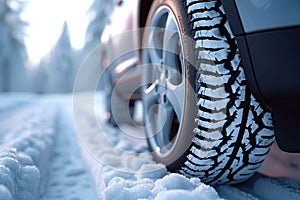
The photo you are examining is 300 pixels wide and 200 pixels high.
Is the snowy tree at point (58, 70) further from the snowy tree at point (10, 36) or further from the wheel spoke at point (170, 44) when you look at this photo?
the wheel spoke at point (170, 44)

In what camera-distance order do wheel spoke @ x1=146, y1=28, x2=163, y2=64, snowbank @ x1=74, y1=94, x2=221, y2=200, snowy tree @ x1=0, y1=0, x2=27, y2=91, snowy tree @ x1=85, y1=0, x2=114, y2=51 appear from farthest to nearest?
snowy tree @ x1=0, y1=0, x2=27, y2=91 → snowy tree @ x1=85, y1=0, x2=114, y2=51 → wheel spoke @ x1=146, y1=28, x2=163, y2=64 → snowbank @ x1=74, y1=94, x2=221, y2=200

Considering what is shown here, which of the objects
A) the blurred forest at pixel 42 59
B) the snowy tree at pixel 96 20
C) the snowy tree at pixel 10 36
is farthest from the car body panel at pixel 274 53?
the snowy tree at pixel 10 36

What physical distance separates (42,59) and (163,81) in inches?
2138

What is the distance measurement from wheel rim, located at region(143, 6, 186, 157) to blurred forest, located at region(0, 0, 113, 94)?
7.21m

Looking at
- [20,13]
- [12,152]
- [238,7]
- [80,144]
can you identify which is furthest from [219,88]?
[20,13]

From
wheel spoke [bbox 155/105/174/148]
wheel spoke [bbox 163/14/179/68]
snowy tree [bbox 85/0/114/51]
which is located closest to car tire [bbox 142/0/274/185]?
wheel spoke [bbox 163/14/179/68]

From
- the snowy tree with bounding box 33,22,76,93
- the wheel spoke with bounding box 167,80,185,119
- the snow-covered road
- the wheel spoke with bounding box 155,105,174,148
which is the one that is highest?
the snowy tree with bounding box 33,22,76,93

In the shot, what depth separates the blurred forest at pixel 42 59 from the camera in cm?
2403

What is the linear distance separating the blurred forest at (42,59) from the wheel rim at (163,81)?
284 inches

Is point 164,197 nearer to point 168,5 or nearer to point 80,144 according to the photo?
point 168,5

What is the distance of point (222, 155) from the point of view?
1082 mm

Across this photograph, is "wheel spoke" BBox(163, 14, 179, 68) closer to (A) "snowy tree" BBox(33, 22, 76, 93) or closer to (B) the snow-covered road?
(B) the snow-covered road

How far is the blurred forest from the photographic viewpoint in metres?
→ 24.0

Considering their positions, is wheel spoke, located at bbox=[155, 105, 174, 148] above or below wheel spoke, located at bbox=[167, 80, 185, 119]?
below
